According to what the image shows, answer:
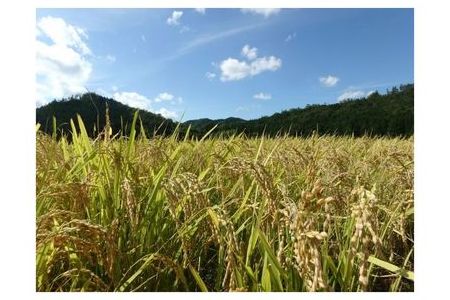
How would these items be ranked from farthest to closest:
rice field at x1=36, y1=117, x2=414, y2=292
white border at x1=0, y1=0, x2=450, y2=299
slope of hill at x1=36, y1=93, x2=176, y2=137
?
slope of hill at x1=36, y1=93, x2=176, y2=137 < white border at x1=0, y1=0, x2=450, y2=299 < rice field at x1=36, y1=117, x2=414, y2=292

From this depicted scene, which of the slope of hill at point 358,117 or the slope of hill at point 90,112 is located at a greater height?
Result: the slope of hill at point 358,117

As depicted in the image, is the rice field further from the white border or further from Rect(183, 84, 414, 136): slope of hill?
Rect(183, 84, 414, 136): slope of hill

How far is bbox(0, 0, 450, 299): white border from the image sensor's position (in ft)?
4.94

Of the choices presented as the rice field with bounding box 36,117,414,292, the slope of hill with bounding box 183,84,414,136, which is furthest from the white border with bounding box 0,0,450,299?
the slope of hill with bounding box 183,84,414,136

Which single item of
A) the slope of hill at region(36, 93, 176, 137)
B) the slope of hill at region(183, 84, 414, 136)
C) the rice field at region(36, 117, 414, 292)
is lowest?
the rice field at region(36, 117, 414, 292)

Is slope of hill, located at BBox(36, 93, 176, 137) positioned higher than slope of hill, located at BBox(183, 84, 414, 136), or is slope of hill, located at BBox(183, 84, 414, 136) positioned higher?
slope of hill, located at BBox(183, 84, 414, 136)
